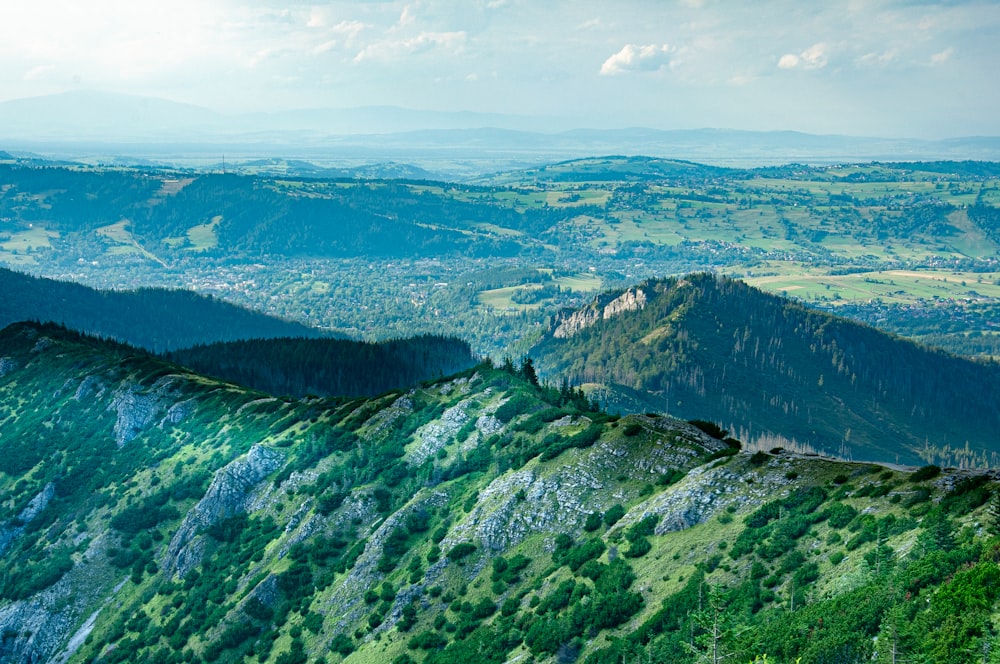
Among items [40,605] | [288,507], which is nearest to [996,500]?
[288,507]

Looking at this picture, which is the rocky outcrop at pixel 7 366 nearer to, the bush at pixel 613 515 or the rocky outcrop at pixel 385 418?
the rocky outcrop at pixel 385 418

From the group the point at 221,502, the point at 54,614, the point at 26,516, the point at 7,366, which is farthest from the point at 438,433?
the point at 7,366

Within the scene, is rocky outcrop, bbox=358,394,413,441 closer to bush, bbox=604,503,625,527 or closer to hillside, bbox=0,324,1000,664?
hillside, bbox=0,324,1000,664

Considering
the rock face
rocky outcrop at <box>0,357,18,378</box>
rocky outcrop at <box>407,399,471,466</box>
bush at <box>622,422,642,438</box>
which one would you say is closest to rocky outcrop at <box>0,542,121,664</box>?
the rock face

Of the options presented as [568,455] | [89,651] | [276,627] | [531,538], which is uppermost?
[568,455]

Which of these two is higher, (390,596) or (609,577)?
(609,577)

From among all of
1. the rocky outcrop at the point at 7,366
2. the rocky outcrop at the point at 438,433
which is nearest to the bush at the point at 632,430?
the rocky outcrop at the point at 438,433

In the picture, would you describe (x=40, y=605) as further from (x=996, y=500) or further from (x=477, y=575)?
(x=996, y=500)
